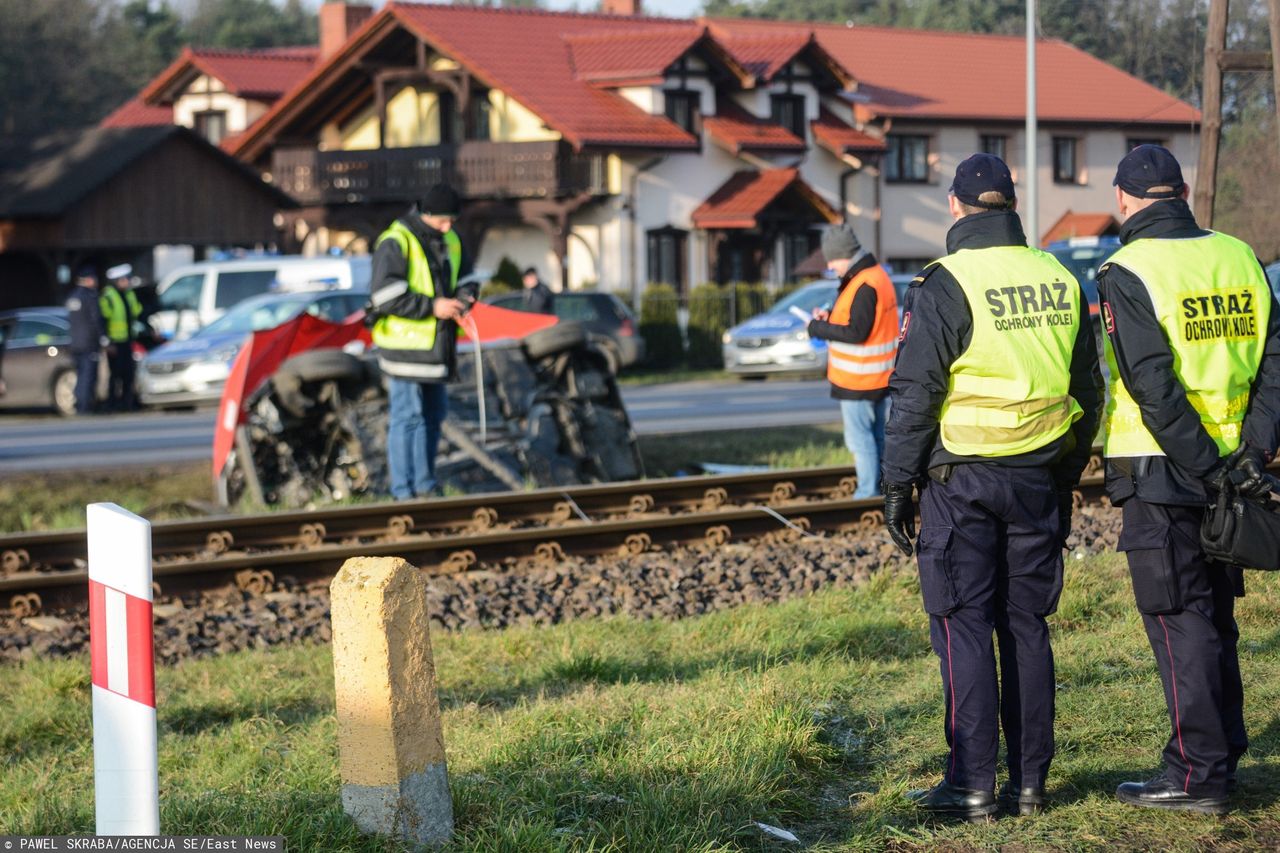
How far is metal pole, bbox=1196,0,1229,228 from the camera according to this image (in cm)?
1070

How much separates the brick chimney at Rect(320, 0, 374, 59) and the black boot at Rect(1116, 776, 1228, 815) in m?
40.7

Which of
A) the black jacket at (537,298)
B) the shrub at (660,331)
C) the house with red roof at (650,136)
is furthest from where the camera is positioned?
the house with red roof at (650,136)

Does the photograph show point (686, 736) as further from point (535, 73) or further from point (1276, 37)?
point (535, 73)

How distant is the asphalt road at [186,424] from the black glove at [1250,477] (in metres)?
10.9

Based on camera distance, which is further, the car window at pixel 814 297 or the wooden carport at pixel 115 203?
the wooden carport at pixel 115 203

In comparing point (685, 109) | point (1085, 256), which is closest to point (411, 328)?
point (1085, 256)

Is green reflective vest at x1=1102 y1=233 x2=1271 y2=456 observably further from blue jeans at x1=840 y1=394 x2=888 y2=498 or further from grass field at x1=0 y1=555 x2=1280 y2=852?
blue jeans at x1=840 y1=394 x2=888 y2=498

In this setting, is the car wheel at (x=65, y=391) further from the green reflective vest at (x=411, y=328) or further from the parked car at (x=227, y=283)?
the green reflective vest at (x=411, y=328)

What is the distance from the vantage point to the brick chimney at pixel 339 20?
43.2 metres

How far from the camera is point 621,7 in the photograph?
4759cm

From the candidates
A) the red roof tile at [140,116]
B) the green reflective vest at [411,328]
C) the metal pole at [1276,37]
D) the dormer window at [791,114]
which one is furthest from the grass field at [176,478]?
the red roof tile at [140,116]

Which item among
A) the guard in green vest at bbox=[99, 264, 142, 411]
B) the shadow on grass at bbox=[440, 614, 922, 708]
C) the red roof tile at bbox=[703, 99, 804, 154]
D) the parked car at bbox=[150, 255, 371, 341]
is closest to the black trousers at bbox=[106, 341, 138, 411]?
the guard in green vest at bbox=[99, 264, 142, 411]

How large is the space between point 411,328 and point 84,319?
1222 centimetres

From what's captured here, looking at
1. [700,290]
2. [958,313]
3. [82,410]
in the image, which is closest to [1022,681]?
[958,313]
